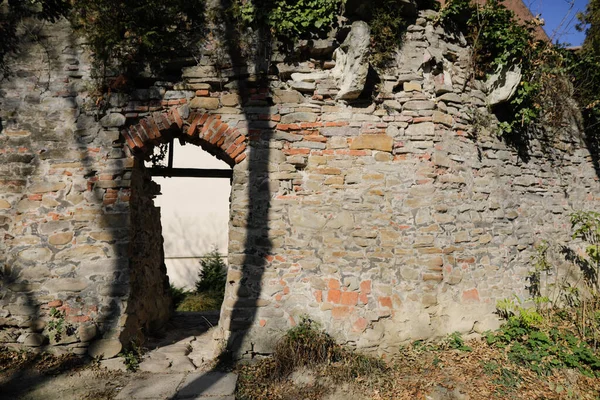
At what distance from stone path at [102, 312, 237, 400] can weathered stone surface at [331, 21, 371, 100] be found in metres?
3.22

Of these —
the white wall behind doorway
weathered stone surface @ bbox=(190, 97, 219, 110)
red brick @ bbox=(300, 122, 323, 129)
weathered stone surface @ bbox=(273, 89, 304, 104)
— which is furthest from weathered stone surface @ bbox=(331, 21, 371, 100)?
the white wall behind doorway

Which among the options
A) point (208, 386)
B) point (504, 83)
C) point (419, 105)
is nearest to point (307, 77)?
point (419, 105)

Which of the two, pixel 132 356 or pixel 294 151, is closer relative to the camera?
pixel 132 356

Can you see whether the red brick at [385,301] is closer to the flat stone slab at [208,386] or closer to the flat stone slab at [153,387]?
the flat stone slab at [208,386]

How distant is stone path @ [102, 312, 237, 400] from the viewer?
10.8 feet

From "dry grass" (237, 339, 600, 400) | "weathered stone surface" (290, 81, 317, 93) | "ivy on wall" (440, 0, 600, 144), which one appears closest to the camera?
"dry grass" (237, 339, 600, 400)

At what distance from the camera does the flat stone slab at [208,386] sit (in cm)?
325

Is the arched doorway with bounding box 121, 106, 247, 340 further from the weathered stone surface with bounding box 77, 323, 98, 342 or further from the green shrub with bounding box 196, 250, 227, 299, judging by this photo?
the green shrub with bounding box 196, 250, 227, 299

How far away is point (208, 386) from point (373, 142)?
303 cm

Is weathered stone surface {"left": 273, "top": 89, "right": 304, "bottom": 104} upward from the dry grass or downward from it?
upward

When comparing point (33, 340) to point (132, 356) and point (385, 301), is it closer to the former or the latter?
point (132, 356)

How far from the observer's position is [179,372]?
375 cm

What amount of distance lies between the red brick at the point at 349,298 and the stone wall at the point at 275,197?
0.01m

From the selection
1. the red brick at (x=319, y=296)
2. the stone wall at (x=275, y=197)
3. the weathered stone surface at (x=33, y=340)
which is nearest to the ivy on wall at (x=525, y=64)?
the stone wall at (x=275, y=197)
